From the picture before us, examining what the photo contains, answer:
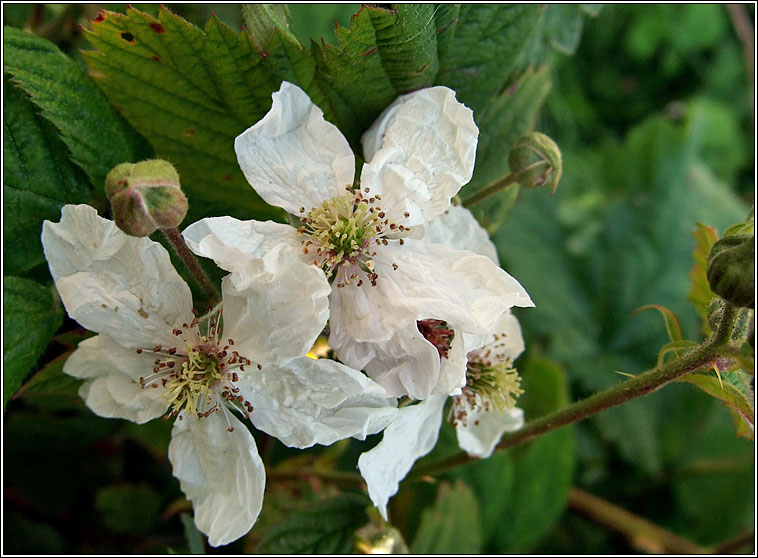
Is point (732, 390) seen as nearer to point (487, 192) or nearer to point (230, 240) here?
point (487, 192)

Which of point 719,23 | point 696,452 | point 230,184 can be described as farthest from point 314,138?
point 719,23

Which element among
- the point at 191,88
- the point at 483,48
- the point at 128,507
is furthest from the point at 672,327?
the point at 128,507

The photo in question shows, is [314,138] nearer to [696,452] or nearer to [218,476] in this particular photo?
[218,476]

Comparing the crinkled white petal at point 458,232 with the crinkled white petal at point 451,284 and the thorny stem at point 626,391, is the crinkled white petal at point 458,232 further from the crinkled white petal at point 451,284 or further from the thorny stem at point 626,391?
the thorny stem at point 626,391

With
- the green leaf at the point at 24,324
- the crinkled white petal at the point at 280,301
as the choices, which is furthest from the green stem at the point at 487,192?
the green leaf at the point at 24,324

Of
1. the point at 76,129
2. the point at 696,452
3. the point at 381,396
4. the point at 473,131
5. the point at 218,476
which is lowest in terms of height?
the point at 696,452

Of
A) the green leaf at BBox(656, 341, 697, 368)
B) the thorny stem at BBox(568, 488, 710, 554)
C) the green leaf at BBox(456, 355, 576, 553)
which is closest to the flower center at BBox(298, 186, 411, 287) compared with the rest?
the green leaf at BBox(656, 341, 697, 368)

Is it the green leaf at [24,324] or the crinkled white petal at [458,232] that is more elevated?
the crinkled white petal at [458,232]
